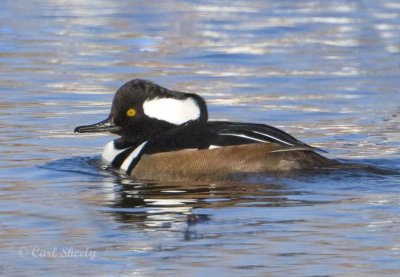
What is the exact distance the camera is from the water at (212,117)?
7621 millimetres

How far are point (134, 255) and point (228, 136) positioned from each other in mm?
2863

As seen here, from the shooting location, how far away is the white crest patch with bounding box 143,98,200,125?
10.9 meters

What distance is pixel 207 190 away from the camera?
9734mm

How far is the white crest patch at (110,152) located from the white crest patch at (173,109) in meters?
0.40

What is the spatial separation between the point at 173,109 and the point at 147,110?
228mm

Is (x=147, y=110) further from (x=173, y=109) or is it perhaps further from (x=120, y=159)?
(x=120, y=159)

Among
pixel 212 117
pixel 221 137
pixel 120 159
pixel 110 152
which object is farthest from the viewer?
pixel 212 117

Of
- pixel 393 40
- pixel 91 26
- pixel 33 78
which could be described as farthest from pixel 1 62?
pixel 393 40

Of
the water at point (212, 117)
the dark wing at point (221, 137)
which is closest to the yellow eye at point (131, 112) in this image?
the water at point (212, 117)

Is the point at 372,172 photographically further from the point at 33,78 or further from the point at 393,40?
the point at 393,40

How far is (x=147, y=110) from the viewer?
1105 cm

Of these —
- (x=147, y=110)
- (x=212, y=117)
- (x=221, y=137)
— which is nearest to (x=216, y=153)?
(x=221, y=137)

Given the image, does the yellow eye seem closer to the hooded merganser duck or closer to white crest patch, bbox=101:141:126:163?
white crest patch, bbox=101:141:126:163

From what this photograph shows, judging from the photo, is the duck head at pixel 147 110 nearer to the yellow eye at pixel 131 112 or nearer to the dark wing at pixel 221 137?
the yellow eye at pixel 131 112
